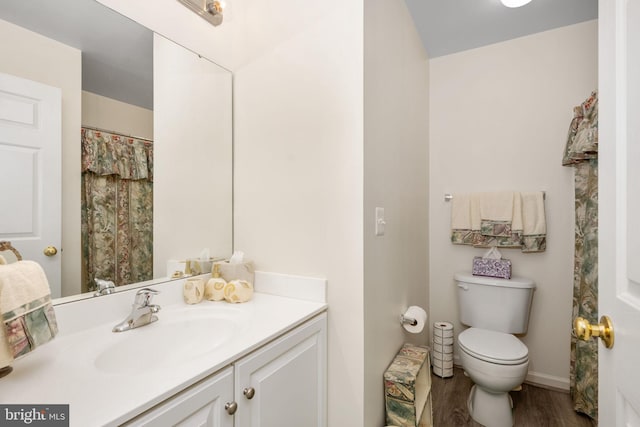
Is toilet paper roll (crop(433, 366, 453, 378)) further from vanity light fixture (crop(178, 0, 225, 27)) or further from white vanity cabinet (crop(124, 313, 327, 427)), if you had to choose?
vanity light fixture (crop(178, 0, 225, 27))

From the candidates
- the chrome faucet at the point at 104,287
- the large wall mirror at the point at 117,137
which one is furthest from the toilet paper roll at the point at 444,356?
the chrome faucet at the point at 104,287

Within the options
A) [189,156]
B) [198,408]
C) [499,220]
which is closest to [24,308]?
[198,408]

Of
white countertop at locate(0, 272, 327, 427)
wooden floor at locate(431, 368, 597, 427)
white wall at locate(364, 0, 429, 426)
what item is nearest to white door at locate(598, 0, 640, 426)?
white wall at locate(364, 0, 429, 426)

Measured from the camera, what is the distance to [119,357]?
0.91 metres

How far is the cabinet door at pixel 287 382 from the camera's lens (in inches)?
34.6

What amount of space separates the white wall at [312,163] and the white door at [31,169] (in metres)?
0.72

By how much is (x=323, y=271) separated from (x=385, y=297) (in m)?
0.37

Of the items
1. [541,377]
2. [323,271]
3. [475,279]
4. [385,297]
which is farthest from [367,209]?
[541,377]

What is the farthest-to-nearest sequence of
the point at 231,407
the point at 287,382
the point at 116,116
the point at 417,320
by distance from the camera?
1. the point at 417,320
2. the point at 116,116
3. the point at 287,382
4. the point at 231,407

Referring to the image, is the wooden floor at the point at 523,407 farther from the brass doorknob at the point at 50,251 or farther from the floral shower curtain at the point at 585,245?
the brass doorknob at the point at 50,251

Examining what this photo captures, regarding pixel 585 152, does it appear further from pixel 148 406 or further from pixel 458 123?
pixel 148 406

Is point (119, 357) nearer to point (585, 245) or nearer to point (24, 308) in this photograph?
point (24, 308)

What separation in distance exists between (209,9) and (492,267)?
2.27 meters

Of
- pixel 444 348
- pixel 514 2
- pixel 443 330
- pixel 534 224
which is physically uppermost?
pixel 514 2
